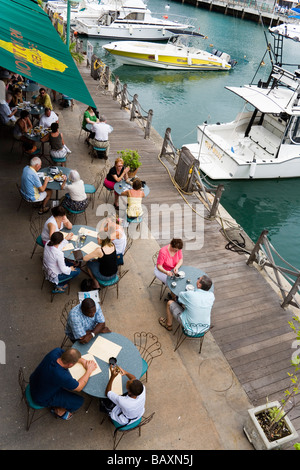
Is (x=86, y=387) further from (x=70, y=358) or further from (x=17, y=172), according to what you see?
(x=17, y=172)

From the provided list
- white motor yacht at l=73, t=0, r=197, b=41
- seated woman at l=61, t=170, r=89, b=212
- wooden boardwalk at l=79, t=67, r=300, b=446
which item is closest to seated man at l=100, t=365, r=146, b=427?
wooden boardwalk at l=79, t=67, r=300, b=446

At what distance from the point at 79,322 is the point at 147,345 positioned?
140 centimetres

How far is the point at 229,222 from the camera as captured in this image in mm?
8914

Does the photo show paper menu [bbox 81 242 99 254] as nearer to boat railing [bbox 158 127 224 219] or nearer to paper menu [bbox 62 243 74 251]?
paper menu [bbox 62 243 74 251]

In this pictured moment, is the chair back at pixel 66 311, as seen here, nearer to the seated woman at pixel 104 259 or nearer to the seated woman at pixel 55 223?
the seated woman at pixel 104 259

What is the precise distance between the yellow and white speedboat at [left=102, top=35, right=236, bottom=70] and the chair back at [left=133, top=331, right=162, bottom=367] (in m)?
24.5

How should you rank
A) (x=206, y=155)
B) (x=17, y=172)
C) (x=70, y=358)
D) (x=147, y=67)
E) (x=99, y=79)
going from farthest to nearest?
(x=147, y=67) → (x=99, y=79) → (x=206, y=155) → (x=17, y=172) → (x=70, y=358)

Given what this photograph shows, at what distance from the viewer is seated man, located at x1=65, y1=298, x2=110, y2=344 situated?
457 cm

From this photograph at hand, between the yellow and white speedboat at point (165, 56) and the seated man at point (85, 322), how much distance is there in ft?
81.7

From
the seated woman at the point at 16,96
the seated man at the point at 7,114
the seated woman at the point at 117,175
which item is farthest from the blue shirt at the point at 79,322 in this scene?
the seated woman at the point at 16,96

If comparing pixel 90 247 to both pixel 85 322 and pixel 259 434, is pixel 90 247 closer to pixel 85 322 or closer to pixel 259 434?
pixel 85 322
